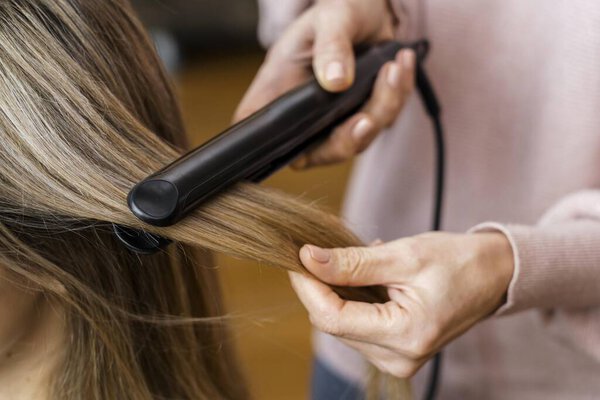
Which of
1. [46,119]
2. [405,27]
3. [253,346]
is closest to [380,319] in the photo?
[46,119]

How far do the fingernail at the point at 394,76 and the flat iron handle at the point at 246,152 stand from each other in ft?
0.09

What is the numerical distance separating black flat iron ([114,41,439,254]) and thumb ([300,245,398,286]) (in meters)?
0.07

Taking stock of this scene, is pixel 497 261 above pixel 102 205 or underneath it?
underneath

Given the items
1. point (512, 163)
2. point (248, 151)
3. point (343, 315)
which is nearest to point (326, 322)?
point (343, 315)

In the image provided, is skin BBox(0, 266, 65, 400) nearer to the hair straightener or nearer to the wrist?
the hair straightener

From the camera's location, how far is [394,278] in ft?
1.81

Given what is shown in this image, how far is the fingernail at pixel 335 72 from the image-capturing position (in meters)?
0.62

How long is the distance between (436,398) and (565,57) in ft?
1.25

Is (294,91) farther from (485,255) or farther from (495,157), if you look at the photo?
(495,157)

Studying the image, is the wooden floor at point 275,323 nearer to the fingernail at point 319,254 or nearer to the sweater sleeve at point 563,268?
the sweater sleeve at point 563,268

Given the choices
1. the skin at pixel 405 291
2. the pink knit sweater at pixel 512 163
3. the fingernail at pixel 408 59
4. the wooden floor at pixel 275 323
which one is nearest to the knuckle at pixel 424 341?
the skin at pixel 405 291

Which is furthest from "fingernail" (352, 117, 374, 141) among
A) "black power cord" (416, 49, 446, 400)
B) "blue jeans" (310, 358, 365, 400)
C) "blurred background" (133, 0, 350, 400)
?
"blurred background" (133, 0, 350, 400)

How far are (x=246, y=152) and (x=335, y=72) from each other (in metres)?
0.14

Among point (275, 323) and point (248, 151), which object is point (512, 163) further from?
point (275, 323)
